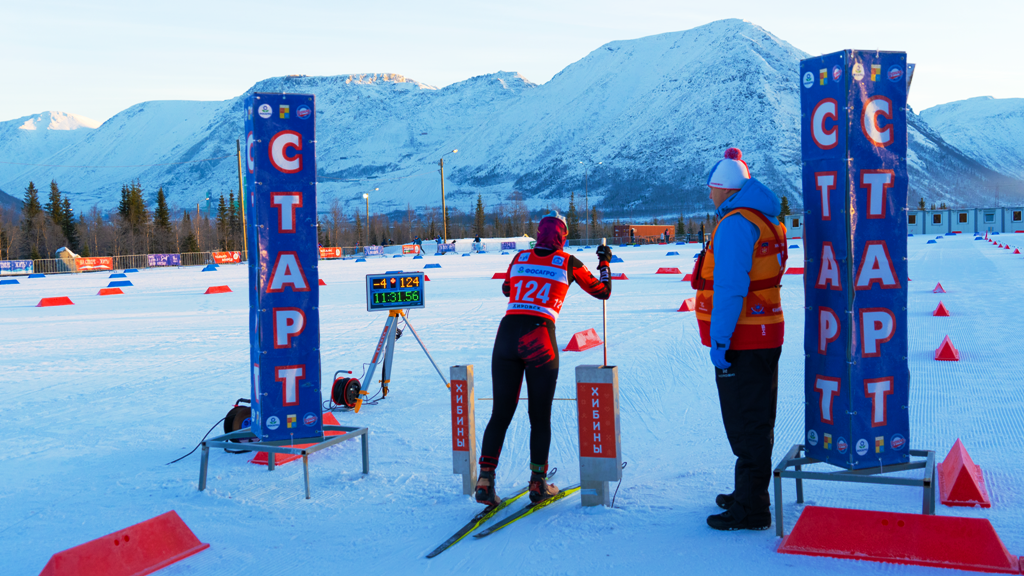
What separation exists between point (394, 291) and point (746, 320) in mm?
4150

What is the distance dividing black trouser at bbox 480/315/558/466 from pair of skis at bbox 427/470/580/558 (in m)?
0.26

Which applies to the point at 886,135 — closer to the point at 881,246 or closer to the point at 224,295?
the point at 881,246

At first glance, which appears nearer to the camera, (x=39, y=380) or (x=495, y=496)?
(x=495, y=496)

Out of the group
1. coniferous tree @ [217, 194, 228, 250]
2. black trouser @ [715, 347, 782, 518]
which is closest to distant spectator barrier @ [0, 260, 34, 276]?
coniferous tree @ [217, 194, 228, 250]

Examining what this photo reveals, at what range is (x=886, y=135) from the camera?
13.1 feet

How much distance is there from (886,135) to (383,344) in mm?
5160

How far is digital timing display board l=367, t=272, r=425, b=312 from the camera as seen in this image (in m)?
7.34

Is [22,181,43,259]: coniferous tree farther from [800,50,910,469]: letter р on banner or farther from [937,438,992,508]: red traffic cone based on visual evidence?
[937,438,992,508]: red traffic cone

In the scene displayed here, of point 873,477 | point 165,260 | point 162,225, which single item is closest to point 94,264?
point 165,260

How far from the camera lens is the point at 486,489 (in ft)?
14.9

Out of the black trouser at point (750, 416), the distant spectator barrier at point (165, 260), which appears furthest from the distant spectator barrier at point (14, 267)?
the black trouser at point (750, 416)

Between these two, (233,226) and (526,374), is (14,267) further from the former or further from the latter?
(526,374)

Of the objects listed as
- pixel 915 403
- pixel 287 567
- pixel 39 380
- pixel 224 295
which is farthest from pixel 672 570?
pixel 224 295

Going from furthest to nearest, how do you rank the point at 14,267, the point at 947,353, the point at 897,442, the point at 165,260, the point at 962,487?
the point at 165,260 → the point at 14,267 → the point at 947,353 → the point at 962,487 → the point at 897,442
